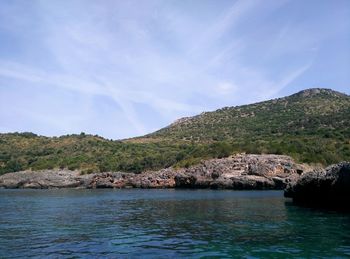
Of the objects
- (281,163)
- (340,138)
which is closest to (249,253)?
(281,163)

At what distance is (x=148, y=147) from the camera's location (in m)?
159

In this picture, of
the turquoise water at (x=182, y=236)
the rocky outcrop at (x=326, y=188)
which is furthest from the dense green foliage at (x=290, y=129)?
the turquoise water at (x=182, y=236)

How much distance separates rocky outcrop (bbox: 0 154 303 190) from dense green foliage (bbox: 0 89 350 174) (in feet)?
24.1

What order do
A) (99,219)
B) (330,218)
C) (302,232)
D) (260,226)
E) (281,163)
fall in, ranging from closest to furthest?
(302,232) < (260,226) < (330,218) < (99,219) < (281,163)

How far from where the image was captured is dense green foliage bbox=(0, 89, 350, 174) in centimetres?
11281

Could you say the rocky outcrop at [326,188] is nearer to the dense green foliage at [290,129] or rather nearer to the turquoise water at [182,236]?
the turquoise water at [182,236]

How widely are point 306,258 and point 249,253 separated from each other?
94.7 inches

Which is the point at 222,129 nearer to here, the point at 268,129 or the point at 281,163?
the point at 268,129

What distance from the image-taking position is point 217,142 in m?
131

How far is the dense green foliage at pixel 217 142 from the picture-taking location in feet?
370

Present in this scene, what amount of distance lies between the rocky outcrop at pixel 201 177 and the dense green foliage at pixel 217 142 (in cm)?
735

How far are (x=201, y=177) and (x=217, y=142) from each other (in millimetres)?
29546

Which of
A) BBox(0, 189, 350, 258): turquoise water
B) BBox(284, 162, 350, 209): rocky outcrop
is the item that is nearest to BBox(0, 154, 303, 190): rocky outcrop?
BBox(284, 162, 350, 209): rocky outcrop

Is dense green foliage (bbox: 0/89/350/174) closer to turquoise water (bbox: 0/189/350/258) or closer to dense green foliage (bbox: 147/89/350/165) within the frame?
dense green foliage (bbox: 147/89/350/165)
